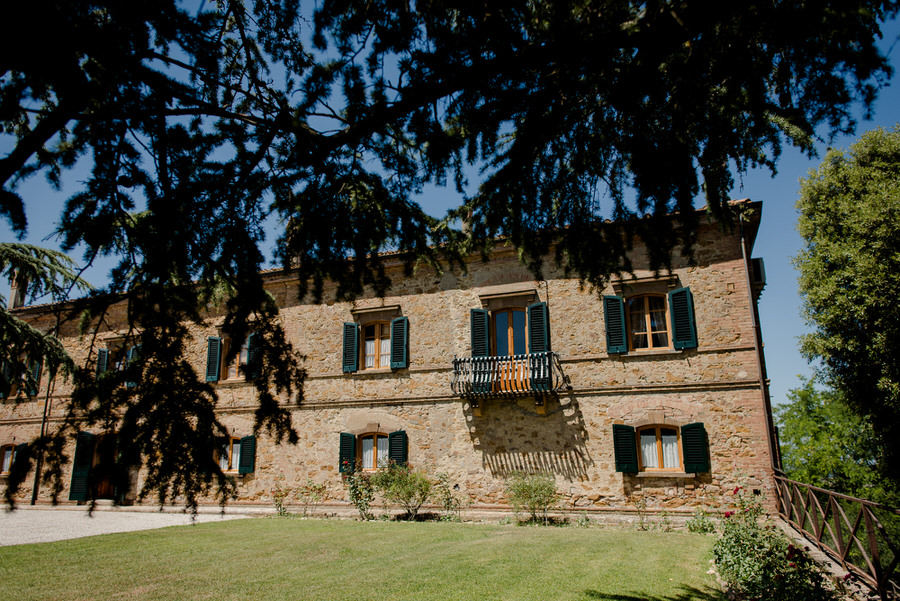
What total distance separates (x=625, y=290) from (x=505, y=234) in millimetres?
9111

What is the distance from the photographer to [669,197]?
159 inches

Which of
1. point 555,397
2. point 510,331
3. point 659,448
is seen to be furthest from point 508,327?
point 659,448

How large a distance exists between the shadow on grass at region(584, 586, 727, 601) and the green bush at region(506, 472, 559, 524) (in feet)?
19.6

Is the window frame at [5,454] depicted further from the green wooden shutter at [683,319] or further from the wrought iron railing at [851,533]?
the wrought iron railing at [851,533]

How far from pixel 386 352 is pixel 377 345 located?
34 cm

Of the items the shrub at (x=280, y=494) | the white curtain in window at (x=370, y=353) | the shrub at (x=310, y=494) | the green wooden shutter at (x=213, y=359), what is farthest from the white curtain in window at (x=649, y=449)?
the green wooden shutter at (x=213, y=359)

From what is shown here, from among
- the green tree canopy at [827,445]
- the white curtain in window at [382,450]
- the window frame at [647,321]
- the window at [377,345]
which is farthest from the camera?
the green tree canopy at [827,445]

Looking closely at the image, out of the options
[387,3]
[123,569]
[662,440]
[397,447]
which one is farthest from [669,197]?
[397,447]

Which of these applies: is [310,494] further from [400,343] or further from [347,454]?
[400,343]

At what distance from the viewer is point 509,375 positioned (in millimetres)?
13453

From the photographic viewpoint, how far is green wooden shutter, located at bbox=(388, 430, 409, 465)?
1429cm

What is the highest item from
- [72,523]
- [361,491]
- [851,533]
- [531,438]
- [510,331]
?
[510,331]

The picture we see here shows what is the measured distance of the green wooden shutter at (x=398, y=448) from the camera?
46.9ft

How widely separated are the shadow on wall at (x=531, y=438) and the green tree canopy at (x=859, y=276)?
10178mm
